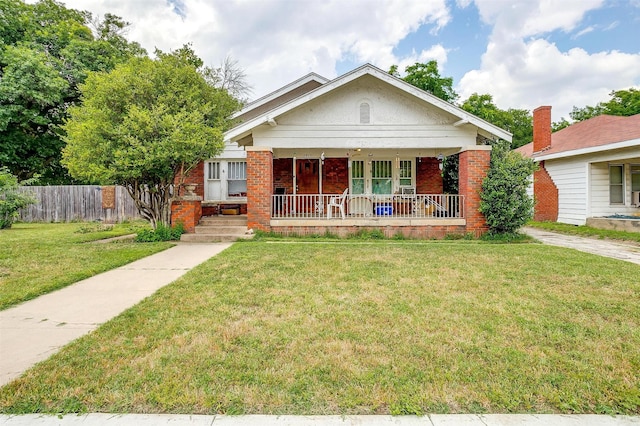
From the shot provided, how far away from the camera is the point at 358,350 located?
3.04m

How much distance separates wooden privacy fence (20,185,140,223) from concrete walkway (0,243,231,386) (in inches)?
475

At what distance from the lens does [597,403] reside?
231 centimetres

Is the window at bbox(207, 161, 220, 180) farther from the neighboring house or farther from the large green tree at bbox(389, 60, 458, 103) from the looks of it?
the large green tree at bbox(389, 60, 458, 103)

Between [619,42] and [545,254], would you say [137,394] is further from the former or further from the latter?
[619,42]

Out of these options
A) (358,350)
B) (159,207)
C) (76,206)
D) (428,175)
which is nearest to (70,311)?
(358,350)

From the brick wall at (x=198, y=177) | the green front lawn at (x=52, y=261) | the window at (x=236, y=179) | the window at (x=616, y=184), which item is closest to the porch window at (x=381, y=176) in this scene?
the window at (x=236, y=179)

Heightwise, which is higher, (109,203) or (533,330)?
(109,203)

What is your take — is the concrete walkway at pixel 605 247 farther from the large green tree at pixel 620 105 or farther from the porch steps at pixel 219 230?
the large green tree at pixel 620 105

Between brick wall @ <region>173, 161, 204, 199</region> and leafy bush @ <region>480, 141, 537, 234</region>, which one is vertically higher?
brick wall @ <region>173, 161, 204, 199</region>

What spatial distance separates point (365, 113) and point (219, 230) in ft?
19.9

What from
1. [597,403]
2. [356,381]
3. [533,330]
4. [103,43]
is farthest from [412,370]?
[103,43]

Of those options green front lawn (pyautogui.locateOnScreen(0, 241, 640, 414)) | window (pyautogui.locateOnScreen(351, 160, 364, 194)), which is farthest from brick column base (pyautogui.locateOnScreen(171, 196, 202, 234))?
window (pyautogui.locateOnScreen(351, 160, 364, 194))

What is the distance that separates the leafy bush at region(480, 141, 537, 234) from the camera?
10.0 metres

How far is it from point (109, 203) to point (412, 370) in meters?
18.0
